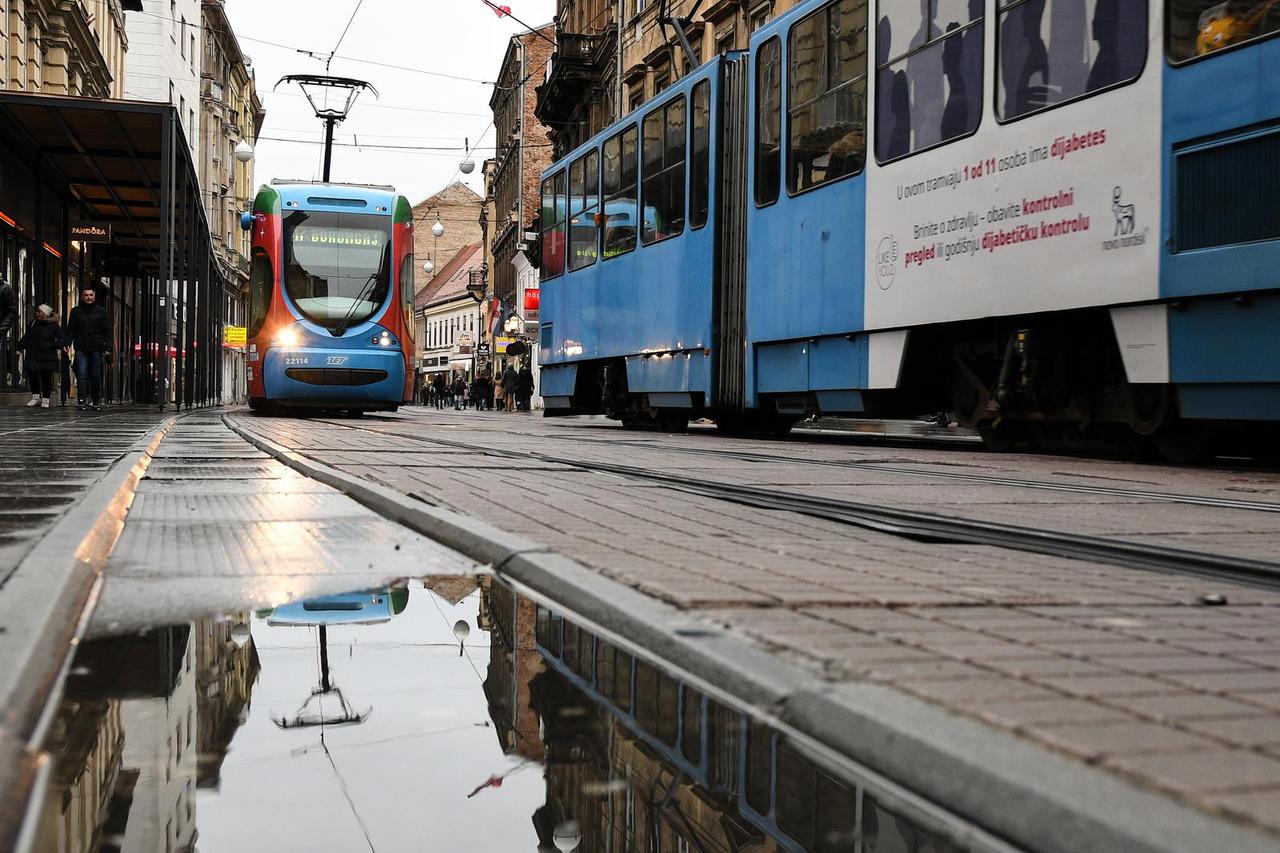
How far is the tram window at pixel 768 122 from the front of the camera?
14656mm

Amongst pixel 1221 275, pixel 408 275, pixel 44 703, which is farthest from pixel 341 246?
pixel 44 703

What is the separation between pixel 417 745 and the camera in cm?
257

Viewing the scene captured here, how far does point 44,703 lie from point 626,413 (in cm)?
1737

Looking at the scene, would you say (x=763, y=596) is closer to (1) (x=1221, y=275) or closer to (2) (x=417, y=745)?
(2) (x=417, y=745)

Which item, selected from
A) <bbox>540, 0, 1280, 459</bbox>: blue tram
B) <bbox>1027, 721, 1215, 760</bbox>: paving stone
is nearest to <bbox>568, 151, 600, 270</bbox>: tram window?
<bbox>540, 0, 1280, 459</bbox>: blue tram

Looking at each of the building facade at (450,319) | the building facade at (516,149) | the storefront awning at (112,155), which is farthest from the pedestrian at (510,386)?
the building facade at (450,319)

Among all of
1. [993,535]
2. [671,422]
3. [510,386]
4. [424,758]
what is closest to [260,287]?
[671,422]

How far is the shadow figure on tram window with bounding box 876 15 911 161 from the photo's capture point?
12.2 m

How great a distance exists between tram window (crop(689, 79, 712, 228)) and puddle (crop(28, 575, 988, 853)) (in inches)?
522

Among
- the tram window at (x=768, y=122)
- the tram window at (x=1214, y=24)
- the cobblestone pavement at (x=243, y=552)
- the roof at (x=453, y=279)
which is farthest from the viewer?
the roof at (x=453, y=279)

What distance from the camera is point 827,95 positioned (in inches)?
536

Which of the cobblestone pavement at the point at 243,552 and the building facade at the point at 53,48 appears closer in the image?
the cobblestone pavement at the point at 243,552

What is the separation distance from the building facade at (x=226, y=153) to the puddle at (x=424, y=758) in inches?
2280

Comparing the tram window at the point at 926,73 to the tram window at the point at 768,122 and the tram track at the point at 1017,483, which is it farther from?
the tram track at the point at 1017,483
